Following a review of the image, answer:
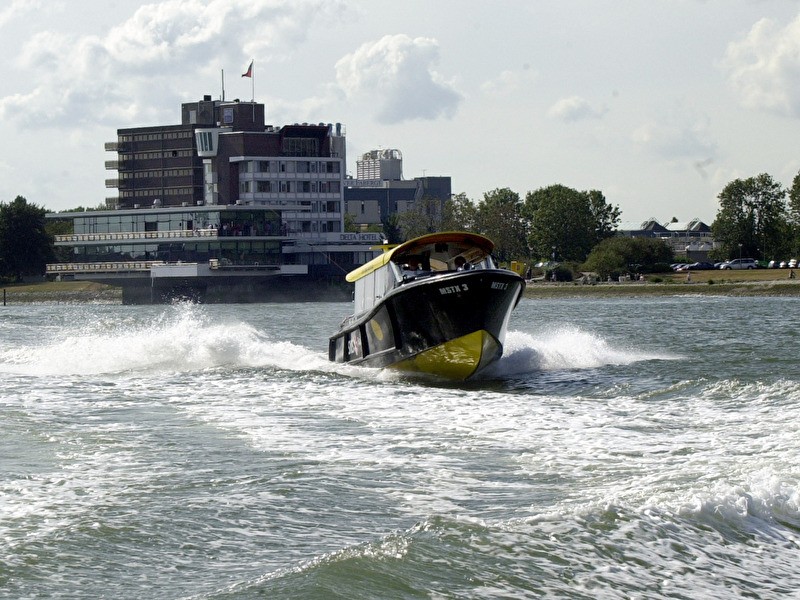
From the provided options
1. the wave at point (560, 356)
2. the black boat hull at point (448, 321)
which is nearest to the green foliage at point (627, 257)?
the wave at point (560, 356)

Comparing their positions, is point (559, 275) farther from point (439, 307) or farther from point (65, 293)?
point (439, 307)

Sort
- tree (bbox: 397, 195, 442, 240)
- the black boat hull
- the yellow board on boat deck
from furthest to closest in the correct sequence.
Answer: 1. tree (bbox: 397, 195, 442, 240)
2. the yellow board on boat deck
3. the black boat hull

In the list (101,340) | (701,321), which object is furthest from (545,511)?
(701,321)

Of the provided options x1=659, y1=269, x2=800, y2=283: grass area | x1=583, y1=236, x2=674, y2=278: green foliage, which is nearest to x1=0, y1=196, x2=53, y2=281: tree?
x1=583, y1=236, x2=674, y2=278: green foliage

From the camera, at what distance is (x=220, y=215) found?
136250mm

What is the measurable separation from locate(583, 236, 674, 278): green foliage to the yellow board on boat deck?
10358cm

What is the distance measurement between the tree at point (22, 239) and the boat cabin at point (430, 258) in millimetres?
130168

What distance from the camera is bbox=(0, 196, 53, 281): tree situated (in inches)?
5925

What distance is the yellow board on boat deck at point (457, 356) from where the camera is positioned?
2703 cm

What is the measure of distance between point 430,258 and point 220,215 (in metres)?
110

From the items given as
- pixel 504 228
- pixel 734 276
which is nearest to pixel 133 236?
pixel 504 228

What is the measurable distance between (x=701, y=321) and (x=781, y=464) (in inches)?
1574

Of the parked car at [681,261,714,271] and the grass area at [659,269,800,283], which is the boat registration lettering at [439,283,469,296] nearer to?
the grass area at [659,269,800,283]

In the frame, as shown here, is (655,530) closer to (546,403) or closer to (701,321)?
(546,403)
